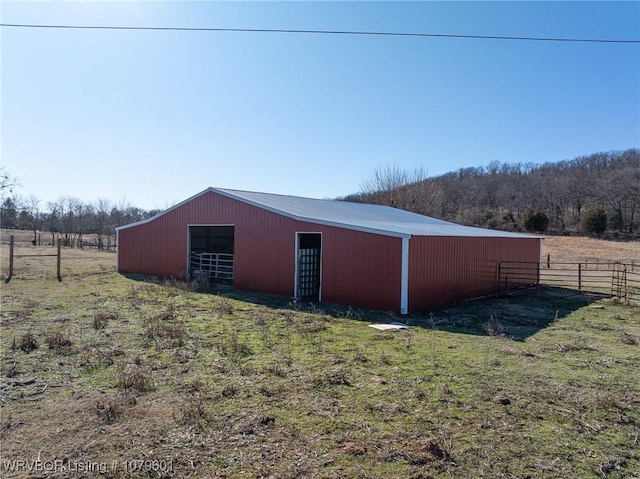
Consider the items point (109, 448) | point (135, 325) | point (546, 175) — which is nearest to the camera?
point (109, 448)

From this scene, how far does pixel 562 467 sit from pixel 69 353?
6302mm

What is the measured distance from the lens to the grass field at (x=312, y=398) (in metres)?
3.39

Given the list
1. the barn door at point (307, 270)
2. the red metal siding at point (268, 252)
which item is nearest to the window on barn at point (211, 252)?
the red metal siding at point (268, 252)

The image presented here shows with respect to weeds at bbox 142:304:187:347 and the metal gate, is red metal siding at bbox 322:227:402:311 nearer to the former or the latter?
the metal gate

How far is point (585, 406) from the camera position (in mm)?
4512

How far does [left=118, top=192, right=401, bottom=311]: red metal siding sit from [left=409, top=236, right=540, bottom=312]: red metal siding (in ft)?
2.22

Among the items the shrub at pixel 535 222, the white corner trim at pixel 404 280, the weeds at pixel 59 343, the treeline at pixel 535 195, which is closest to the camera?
the weeds at pixel 59 343

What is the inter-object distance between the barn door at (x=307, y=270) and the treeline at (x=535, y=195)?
23894 millimetres

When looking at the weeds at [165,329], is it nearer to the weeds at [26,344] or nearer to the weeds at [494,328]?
the weeds at [26,344]

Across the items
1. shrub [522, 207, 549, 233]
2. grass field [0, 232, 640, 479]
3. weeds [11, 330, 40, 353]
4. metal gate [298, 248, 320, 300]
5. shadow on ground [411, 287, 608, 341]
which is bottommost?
shadow on ground [411, 287, 608, 341]

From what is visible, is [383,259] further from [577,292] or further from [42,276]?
[42,276]

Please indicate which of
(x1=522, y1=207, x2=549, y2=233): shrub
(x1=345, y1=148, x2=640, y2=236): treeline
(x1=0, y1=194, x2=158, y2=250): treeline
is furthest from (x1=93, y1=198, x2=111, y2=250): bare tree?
(x1=522, y1=207, x2=549, y2=233): shrub

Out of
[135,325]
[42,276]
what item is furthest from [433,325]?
[42,276]

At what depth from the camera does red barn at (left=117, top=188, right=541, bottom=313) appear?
10.9 meters
